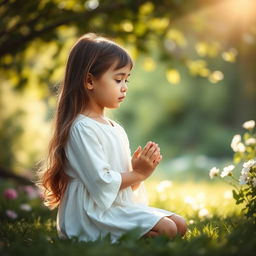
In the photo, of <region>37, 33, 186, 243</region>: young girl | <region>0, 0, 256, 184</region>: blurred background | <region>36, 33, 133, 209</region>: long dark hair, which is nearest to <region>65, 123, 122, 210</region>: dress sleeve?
<region>37, 33, 186, 243</region>: young girl

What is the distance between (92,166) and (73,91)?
494 mm

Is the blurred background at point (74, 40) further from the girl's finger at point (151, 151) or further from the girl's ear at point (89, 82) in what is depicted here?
the girl's finger at point (151, 151)

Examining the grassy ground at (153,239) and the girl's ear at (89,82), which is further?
the girl's ear at (89,82)

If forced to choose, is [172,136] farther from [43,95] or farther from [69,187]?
[69,187]

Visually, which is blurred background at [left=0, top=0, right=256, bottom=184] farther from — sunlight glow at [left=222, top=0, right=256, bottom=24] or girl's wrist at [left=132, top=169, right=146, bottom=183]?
girl's wrist at [left=132, top=169, right=146, bottom=183]

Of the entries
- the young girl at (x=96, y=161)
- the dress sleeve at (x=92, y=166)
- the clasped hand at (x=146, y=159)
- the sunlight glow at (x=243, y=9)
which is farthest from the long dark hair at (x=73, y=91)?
the sunlight glow at (x=243, y=9)

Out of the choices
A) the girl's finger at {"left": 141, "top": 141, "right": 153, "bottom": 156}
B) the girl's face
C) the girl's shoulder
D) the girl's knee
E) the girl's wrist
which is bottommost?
the girl's knee

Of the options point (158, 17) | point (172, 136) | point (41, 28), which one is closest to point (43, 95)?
point (41, 28)

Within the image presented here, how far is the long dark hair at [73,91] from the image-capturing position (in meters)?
2.71

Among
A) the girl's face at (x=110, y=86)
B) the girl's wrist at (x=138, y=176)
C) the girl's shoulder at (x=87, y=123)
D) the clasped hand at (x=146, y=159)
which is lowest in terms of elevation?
the girl's wrist at (x=138, y=176)

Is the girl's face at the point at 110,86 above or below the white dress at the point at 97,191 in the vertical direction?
above

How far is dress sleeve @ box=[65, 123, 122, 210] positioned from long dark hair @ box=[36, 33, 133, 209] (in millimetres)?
106

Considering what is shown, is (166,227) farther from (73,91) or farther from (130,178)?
(73,91)

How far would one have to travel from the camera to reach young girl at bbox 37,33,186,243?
253 cm
